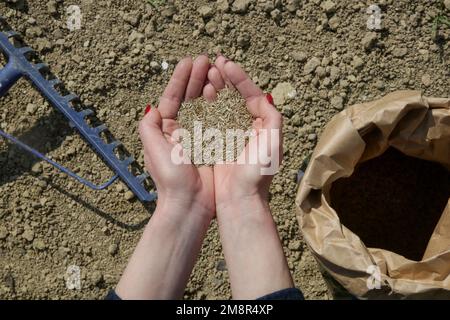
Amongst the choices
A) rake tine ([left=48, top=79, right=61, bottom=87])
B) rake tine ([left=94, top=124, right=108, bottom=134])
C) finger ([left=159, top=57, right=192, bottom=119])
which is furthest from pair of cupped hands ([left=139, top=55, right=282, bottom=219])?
rake tine ([left=48, top=79, right=61, bottom=87])

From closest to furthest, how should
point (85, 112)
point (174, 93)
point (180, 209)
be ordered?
point (180, 209), point (174, 93), point (85, 112)

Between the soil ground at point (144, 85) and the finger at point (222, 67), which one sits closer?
the finger at point (222, 67)

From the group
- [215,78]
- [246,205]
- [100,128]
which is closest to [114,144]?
[100,128]

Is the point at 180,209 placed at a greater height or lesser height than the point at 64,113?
lesser

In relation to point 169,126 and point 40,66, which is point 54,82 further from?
point 169,126

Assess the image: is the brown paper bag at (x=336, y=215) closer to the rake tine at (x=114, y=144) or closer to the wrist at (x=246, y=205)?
the wrist at (x=246, y=205)

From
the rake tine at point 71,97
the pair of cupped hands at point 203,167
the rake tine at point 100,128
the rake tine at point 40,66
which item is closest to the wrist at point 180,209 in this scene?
the pair of cupped hands at point 203,167
